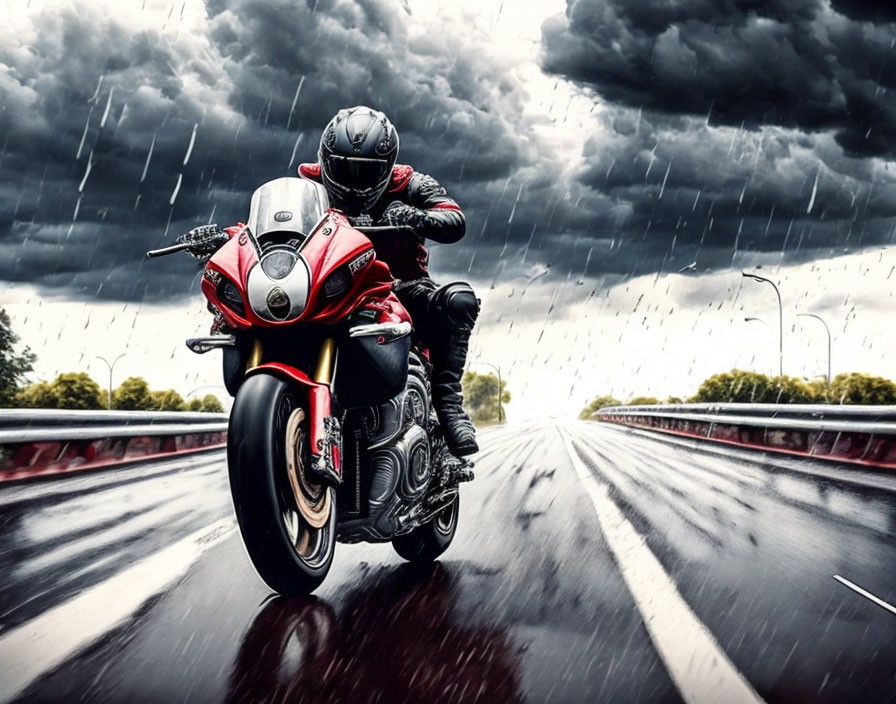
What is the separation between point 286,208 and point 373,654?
6.29 ft

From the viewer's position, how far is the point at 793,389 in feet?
340

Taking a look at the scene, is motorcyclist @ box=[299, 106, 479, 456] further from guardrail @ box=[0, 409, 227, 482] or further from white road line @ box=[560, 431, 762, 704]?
guardrail @ box=[0, 409, 227, 482]

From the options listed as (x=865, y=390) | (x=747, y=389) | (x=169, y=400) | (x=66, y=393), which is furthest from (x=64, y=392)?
(x=865, y=390)

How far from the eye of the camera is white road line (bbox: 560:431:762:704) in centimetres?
335

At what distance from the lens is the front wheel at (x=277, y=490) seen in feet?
12.1

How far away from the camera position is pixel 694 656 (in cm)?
378

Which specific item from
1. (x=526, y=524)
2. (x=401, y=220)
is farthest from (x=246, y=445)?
(x=526, y=524)

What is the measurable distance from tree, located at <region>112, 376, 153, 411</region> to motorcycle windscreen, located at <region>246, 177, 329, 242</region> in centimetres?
10022

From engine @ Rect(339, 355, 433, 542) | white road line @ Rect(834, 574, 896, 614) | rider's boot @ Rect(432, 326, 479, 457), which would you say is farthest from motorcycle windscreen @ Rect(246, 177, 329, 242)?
white road line @ Rect(834, 574, 896, 614)

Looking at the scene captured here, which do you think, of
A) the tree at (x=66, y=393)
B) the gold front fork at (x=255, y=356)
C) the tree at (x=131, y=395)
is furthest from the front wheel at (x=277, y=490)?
the tree at (x=131, y=395)

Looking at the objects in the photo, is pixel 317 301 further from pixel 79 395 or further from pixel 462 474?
pixel 79 395

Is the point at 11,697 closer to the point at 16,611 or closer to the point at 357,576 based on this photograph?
the point at 16,611

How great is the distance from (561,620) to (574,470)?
382 inches

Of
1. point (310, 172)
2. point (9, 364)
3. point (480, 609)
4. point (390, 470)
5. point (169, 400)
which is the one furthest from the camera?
point (169, 400)
